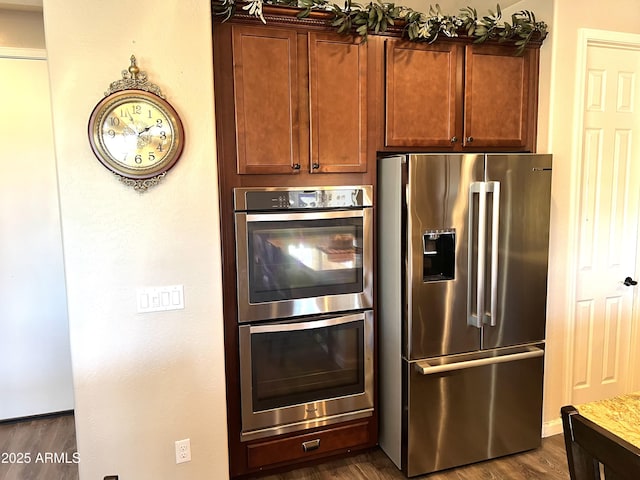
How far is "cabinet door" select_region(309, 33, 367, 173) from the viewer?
238cm

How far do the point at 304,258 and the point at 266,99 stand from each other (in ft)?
2.73

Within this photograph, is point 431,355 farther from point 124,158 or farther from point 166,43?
point 166,43

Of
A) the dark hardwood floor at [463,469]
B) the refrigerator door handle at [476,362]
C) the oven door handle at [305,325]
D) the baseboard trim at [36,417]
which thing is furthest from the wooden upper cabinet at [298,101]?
the baseboard trim at [36,417]

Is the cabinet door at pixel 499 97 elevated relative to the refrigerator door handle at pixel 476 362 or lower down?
elevated

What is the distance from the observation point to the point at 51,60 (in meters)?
1.82

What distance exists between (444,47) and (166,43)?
1.51 meters

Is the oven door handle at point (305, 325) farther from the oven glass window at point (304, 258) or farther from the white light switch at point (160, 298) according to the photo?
the white light switch at point (160, 298)

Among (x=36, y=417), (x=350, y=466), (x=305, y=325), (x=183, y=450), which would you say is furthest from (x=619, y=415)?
(x=36, y=417)

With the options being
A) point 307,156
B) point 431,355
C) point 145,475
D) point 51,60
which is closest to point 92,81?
point 51,60

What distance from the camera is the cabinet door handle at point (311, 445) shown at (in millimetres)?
2560

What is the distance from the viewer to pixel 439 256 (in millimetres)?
2486

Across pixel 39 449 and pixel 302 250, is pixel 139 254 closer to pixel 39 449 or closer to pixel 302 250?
pixel 302 250

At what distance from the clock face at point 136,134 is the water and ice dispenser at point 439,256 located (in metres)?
1.35

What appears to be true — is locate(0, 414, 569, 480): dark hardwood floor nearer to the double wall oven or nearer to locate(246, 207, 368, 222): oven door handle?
the double wall oven
